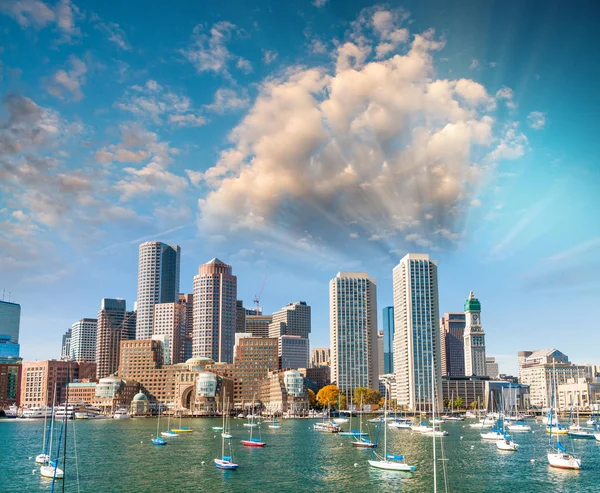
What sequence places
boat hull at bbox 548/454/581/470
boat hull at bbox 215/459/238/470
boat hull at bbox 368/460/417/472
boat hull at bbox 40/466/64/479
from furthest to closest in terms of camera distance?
boat hull at bbox 548/454/581/470 → boat hull at bbox 215/459/238/470 → boat hull at bbox 368/460/417/472 → boat hull at bbox 40/466/64/479

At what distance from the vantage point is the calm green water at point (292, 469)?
9550 cm

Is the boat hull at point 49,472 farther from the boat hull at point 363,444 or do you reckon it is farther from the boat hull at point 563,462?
the boat hull at point 563,462

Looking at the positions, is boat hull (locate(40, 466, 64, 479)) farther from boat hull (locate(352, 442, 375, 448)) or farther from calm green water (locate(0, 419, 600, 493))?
boat hull (locate(352, 442, 375, 448))

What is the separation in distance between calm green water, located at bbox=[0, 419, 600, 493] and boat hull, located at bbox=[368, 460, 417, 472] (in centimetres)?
188

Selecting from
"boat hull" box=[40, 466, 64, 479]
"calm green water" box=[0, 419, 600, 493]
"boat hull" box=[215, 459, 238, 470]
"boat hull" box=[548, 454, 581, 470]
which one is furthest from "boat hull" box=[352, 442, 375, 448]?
"boat hull" box=[40, 466, 64, 479]

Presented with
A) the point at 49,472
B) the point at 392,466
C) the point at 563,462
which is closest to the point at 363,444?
the point at 392,466

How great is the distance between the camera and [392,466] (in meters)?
109

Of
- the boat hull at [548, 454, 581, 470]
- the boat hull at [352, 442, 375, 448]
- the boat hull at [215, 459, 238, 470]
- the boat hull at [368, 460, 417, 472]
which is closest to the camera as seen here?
the boat hull at [368, 460, 417, 472]

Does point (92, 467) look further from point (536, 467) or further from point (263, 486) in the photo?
point (536, 467)

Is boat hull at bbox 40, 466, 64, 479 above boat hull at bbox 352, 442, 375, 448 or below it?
above

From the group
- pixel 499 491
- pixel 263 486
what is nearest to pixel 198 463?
pixel 263 486

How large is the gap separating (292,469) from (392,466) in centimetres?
1781

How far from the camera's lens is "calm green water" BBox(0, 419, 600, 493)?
313 ft

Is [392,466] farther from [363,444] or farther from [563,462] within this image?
[363,444]
